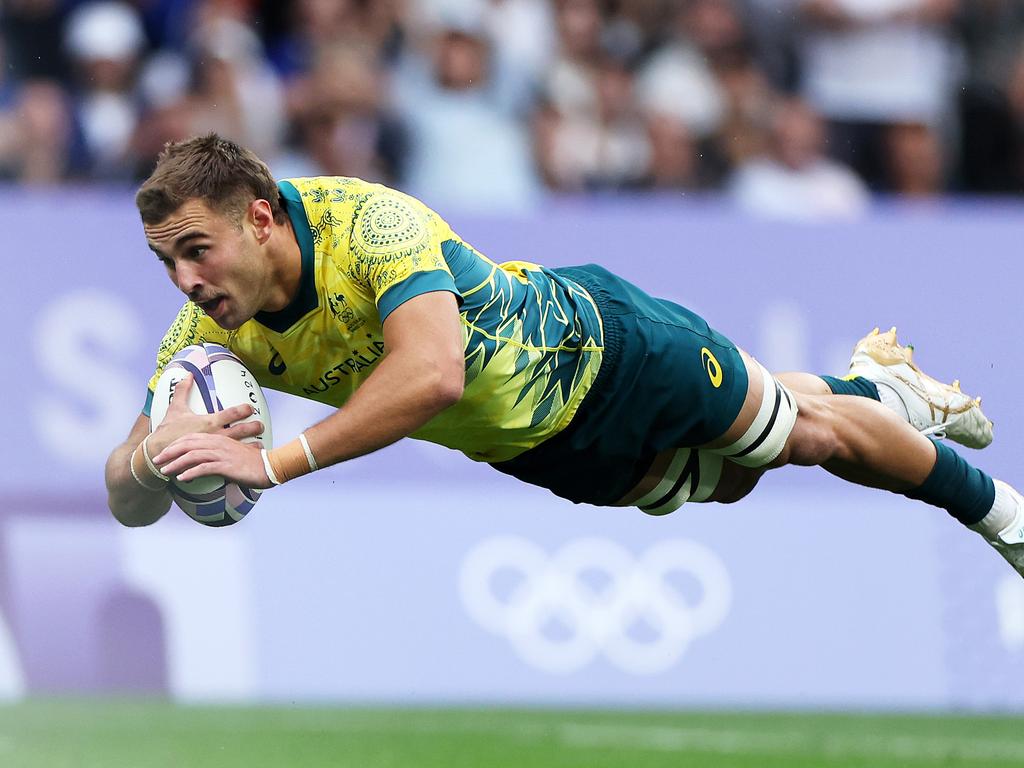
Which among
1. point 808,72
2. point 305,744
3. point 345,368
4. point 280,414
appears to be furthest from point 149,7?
point 345,368

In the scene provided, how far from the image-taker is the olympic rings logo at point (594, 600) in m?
11.1

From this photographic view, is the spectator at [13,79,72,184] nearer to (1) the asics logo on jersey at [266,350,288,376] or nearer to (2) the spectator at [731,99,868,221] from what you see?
(2) the spectator at [731,99,868,221]

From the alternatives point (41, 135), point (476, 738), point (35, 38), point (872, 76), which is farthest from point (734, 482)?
point (35, 38)

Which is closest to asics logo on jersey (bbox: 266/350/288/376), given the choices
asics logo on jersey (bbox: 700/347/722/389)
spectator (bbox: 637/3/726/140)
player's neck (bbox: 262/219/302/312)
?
player's neck (bbox: 262/219/302/312)

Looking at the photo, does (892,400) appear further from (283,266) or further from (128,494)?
(128,494)

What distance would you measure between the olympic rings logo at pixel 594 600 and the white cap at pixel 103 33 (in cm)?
471

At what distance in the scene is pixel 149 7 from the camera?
1367 centimetres

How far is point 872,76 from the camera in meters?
14.4

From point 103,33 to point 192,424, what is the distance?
7.54 meters

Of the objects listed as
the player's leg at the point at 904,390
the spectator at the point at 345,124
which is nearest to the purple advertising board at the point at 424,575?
the spectator at the point at 345,124

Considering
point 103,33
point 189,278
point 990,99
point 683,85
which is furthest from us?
point 990,99

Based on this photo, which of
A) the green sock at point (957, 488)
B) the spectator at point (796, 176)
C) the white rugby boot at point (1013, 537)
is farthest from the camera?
the spectator at point (796, 176)

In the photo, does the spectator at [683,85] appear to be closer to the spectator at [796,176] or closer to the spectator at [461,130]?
the spectator at [796,176]

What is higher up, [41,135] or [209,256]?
[209,256]
